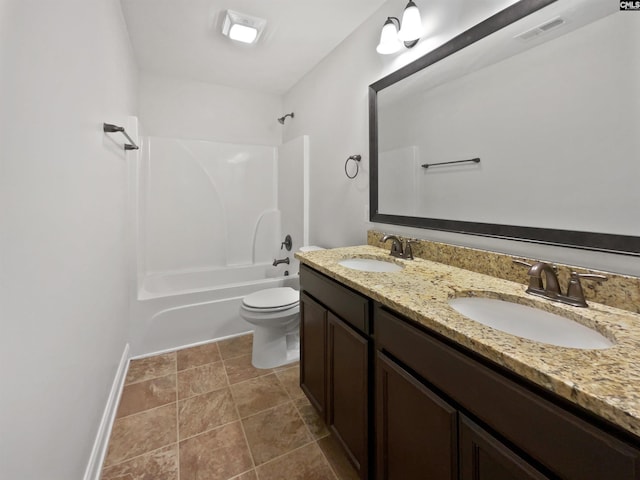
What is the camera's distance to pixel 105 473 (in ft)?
4.18

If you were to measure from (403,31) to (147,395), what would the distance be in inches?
101

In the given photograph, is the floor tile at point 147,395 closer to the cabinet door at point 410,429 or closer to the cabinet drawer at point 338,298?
the cabinet drawer at point 338,298

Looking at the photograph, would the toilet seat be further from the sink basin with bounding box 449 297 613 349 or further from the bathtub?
the sink basin with bounding box 449 297 613 349

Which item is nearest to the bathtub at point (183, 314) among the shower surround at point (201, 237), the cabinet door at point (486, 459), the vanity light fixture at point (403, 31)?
the shower surround at point (201, 237)

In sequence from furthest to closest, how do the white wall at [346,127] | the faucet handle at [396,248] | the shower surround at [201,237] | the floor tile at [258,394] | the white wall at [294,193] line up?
Result: the white wall at [294,193]
the shower surround at [201,237]
the floor tile at [258,394]
the faucet handle at [396,248]
the white wall at [346,127]

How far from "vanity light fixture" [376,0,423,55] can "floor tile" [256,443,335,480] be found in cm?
213

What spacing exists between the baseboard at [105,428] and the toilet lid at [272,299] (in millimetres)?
881

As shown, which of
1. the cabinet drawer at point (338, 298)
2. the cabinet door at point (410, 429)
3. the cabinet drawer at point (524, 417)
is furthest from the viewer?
the cabinet drawer at point (338, 298)

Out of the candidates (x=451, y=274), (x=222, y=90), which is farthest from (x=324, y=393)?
(x=222, y=90)

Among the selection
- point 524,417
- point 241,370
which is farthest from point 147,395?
point 524,417

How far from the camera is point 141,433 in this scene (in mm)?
1493

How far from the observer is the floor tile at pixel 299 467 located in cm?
127

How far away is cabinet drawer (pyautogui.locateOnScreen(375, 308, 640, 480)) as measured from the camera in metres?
0.48

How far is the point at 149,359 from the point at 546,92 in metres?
2.84
